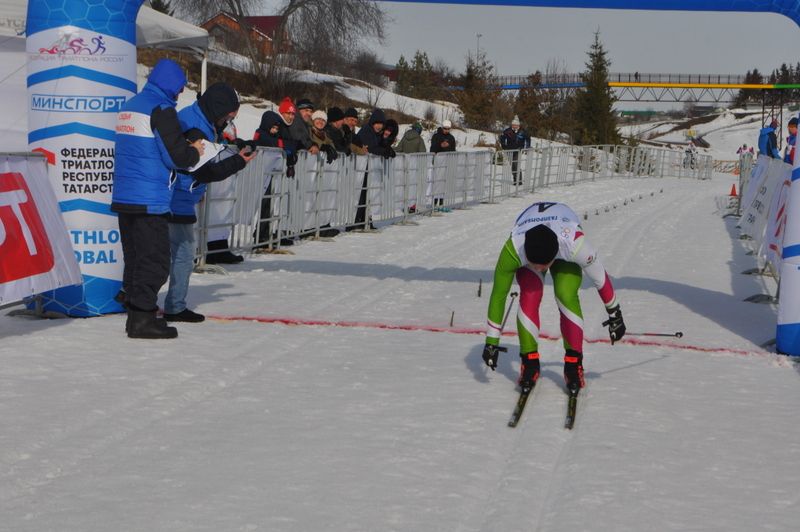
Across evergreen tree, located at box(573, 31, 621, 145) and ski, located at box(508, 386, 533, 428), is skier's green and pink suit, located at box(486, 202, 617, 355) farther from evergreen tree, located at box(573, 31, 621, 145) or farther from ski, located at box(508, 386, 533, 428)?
evergreen tree, located at box(573, 31, 621, 145)

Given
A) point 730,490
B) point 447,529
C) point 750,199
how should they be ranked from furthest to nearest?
point 750,199 < point 730,490 < point 447,529

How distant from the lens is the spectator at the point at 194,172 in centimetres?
816

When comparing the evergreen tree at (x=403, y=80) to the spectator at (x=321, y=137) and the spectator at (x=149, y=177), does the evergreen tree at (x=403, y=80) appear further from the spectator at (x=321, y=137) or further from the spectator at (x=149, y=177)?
the spectator at (x=149, y=177)

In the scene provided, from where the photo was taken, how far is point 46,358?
23.8ft

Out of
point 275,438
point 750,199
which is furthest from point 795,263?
point 750,199

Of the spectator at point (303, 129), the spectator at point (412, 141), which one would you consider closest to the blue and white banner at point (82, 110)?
the spectator at point (303, 129)

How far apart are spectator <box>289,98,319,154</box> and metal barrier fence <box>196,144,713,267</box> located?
0.17m

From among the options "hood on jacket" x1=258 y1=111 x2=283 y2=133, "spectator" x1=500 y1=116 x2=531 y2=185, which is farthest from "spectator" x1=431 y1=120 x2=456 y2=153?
"hood on jacket" x1=258 y1=111 x2=283 y2=133

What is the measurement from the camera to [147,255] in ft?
26.3

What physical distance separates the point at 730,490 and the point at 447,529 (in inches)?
61.2

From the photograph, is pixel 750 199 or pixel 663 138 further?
pixel 663 138

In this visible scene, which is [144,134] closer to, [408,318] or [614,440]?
[408,318]

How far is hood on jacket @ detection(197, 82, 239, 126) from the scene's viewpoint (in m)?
8.38

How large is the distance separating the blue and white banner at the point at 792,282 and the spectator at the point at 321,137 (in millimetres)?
8037
